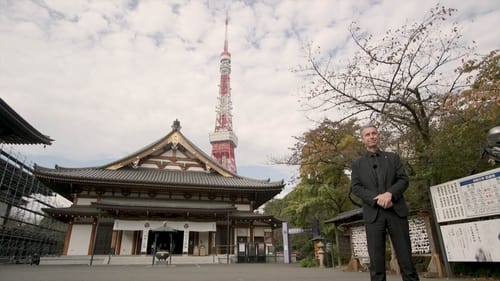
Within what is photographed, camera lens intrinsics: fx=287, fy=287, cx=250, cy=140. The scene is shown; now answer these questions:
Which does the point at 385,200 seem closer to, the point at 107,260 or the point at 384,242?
the point at 384,242

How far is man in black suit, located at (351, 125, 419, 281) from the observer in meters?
2.37

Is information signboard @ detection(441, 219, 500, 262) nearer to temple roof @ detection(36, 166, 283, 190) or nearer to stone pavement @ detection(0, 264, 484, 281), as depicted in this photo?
stone pavement @ detection(0, 264, 484, 281)

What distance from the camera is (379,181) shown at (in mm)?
2607

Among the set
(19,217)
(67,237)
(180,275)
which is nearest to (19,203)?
(19,217)

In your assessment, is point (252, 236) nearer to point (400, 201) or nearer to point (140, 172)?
point (140, 172)

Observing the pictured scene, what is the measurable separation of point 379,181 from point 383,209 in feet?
0.88

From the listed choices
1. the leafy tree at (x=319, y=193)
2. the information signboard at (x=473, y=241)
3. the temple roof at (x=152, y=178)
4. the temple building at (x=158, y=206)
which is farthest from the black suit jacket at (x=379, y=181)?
the temple roof at (x=152, y=178)

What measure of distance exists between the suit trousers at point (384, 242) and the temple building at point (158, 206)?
1358 cm

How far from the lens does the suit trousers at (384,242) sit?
7.68 feet

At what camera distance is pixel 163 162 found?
1938cm

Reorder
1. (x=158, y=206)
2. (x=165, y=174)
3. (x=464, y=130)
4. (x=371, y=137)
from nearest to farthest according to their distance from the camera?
(x=371, y=137) → (x=464, y=130) → (x=158, y=206) → (x=165, y=174)

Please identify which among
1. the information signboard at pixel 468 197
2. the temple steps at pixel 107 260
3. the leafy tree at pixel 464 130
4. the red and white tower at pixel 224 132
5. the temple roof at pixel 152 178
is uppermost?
the red and white tower at pixel 224 132

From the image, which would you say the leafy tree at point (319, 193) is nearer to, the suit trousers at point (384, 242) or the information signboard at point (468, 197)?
the information signboard at point (468, 197)

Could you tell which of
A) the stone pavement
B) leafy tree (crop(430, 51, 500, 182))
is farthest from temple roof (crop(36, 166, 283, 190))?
leafy tree (crop(430, 51, 500, 182))
